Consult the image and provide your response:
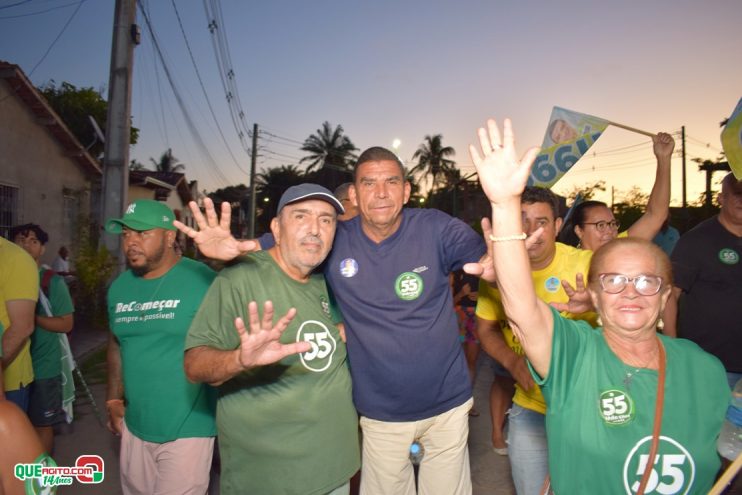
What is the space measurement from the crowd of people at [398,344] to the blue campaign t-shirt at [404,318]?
0.01 metres

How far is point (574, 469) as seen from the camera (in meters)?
2.00

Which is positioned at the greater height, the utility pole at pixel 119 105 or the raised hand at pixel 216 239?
the utility pole at pixel 119 105

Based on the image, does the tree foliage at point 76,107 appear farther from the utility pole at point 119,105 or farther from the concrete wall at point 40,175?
the utility pole at point 119,105

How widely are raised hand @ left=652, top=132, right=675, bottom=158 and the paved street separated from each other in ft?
10.5

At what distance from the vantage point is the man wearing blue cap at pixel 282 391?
2.51 m

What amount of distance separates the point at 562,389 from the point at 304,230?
1555mm

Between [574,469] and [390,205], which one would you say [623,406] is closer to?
[574,469]

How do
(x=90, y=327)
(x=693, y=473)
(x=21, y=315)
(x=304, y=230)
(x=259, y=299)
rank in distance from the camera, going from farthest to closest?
(x=90, y=327) < (x=21, y=315) < (x=304, y=230) < (x=259, y=299) < (x=693, y=473)

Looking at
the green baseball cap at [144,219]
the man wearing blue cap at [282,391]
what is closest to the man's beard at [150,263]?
the green baseball cap at [144,219]

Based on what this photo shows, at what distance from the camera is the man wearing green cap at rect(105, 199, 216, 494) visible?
10.1ft

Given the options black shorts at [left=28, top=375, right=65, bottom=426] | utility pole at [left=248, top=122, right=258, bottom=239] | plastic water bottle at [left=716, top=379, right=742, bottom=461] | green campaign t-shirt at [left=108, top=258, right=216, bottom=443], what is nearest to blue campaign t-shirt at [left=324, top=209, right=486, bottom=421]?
green campaign t-shirt at [left=108, top=258, right=216, bottom=443]

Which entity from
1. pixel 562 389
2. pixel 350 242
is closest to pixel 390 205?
pixel 350 242

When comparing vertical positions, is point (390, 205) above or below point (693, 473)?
above

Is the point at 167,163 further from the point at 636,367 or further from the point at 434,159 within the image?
the point at 636,367
